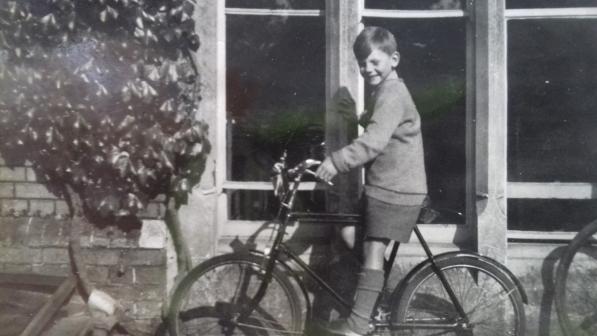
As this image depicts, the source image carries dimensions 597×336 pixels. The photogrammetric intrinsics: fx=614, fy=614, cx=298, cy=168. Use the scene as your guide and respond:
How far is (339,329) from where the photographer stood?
3.38 m

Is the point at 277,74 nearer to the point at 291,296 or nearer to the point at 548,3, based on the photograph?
the point at 291,296

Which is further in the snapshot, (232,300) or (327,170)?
(232,300)

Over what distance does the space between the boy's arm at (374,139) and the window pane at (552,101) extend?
1054 millimetres

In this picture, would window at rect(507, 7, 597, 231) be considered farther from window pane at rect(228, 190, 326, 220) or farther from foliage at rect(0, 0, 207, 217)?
foliage at rect(0, 0, 207, 217)

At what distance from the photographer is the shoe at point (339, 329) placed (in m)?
3.36

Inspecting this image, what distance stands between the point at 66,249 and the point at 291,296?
4.69 feet

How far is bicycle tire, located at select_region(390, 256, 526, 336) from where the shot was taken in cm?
349

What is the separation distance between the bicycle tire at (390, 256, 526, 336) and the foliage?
5.11ft

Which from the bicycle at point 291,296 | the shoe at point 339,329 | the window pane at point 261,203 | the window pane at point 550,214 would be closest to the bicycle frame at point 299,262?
the bicycle at point 291,296

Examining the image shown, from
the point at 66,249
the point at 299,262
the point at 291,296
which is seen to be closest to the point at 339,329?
the point at 291,296

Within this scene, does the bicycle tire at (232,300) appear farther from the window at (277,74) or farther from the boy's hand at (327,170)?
the window at (277,74)

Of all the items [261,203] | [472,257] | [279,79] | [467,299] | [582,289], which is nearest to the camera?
[472,257]

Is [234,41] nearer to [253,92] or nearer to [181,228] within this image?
[253,92]

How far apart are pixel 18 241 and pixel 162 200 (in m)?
0.90
